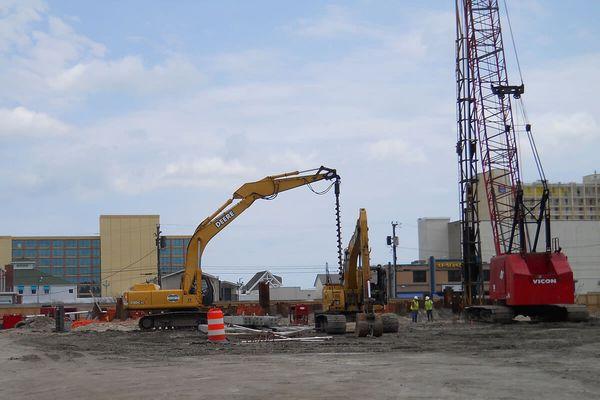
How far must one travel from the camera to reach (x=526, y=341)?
75.7 feet

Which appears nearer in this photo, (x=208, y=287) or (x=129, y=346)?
(x=129, y=346)

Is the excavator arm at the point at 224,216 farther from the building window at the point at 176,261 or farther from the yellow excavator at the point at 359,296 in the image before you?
the building window at the point at 176,261

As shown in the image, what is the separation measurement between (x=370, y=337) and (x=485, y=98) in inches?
1171

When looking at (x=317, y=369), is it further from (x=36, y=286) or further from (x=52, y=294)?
(x=36, y=286)

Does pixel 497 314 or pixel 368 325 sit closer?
pixel 368 325

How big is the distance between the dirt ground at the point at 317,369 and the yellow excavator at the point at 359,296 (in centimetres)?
170

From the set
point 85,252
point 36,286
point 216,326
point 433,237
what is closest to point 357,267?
point 216,326

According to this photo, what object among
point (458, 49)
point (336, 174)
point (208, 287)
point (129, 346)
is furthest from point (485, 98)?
point (129, 346)

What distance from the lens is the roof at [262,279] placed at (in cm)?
10377

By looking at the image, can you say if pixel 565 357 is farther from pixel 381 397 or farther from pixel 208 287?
pixel 208 287

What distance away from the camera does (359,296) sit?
29828 millimetres

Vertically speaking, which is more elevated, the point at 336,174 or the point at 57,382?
the point at 336,174

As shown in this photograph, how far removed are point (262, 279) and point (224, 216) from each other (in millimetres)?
67396

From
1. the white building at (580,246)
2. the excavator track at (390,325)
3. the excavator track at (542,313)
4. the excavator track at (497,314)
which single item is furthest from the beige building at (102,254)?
the excavator track at (390,325)
